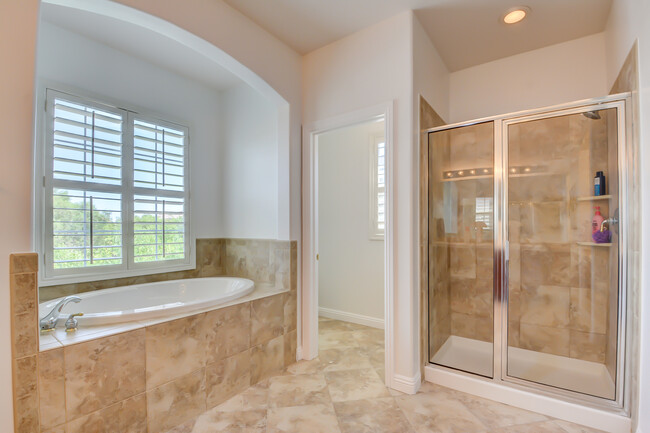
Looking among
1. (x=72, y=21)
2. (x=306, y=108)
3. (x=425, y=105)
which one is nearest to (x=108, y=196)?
(x=72, y=21)

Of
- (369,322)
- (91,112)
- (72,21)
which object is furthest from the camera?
(369,322)

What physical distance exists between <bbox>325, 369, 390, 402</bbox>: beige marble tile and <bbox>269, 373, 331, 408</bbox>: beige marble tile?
6 cm

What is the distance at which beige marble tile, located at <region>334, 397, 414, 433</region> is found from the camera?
1.80 meters

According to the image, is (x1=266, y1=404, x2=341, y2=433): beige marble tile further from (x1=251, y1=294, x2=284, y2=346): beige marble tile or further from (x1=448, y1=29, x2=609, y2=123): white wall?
(x1=448, y1=29, x2=609, y2=123): white wall

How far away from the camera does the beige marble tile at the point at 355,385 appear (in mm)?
2166

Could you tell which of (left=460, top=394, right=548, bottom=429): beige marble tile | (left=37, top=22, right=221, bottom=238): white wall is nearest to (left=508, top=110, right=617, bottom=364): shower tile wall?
(left=460, top=394, right=548, bottom=429): beige marble tile

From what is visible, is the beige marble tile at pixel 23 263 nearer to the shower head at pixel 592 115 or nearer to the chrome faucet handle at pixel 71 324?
the chrome faucet handle at pixel 71 324

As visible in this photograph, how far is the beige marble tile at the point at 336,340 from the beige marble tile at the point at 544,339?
4.72ft

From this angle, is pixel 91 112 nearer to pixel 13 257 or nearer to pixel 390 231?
pixel 13 257

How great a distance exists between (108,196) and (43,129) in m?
0.63

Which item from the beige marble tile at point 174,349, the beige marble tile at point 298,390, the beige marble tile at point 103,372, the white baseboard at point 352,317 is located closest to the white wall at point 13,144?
the beige marble tile at point 103,372

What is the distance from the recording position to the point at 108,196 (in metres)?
2.64

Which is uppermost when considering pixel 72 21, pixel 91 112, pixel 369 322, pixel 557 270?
pixel 72 21

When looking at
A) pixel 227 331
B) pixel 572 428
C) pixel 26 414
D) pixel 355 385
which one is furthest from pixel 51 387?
pixel 572 428
